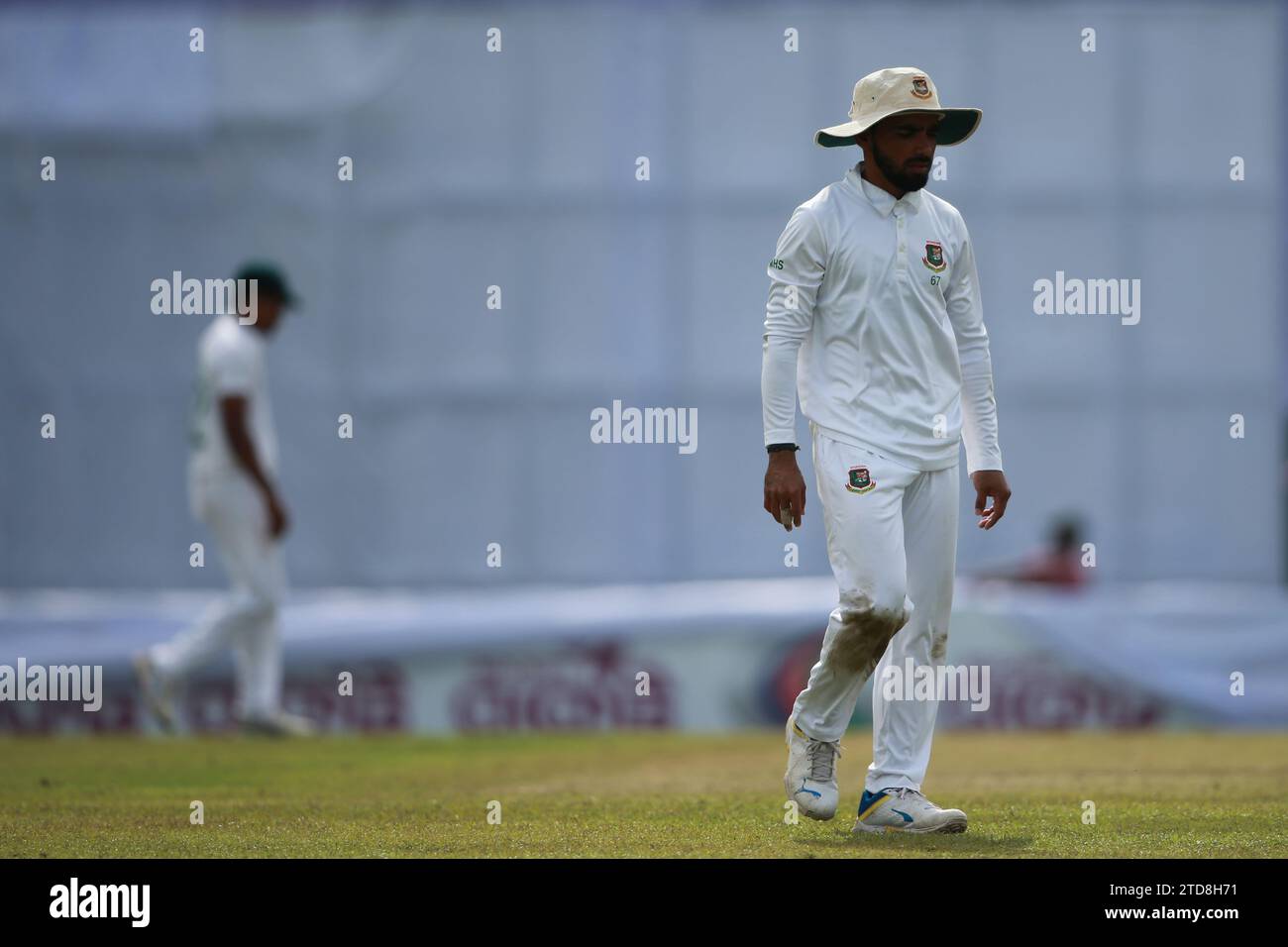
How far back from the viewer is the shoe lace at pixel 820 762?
20.9ft

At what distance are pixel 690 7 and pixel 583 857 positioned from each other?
852 centimetres

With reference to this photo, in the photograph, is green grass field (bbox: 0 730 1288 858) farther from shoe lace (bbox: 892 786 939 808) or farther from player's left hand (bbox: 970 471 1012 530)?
player's left hand (bbox: 970 471 1012 530)

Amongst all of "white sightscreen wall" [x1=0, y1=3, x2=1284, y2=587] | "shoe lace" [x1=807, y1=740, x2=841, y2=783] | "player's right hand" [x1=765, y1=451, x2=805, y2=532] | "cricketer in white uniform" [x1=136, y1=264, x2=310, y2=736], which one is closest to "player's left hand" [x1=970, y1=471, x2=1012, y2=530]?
"player's right hand" [x1=765, y1=451, x2=805, y2=532]

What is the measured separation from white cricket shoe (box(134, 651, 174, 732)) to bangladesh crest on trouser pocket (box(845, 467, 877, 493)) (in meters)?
5.42

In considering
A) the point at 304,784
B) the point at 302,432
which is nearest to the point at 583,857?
the point at 304,784

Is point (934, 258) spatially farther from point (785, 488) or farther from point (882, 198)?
point (785, 488)

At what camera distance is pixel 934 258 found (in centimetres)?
632

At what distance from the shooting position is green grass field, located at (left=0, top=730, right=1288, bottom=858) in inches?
238

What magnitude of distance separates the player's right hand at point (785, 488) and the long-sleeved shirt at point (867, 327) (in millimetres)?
67

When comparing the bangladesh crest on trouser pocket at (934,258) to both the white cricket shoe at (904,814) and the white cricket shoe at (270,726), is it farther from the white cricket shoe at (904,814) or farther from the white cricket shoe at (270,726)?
the white cricket shoe at (270,726)

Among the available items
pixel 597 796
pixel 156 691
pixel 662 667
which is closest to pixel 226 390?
pixel 156 691

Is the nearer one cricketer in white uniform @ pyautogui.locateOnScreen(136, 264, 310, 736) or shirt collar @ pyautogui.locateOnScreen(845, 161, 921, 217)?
shirt collar @ pyautogui.locateOnScreen(845, 161, 921, 217)

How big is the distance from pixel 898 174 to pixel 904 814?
1.80 metres

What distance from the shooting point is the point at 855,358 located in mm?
6262
